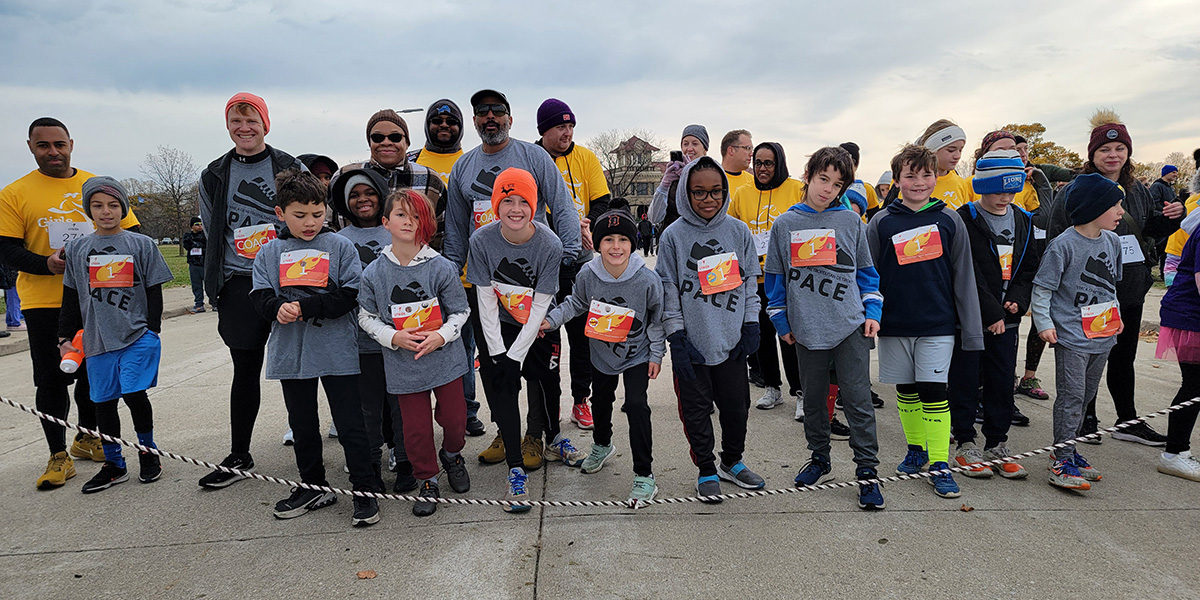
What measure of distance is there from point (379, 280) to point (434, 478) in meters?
1.13

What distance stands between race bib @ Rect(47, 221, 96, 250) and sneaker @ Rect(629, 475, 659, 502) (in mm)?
3834

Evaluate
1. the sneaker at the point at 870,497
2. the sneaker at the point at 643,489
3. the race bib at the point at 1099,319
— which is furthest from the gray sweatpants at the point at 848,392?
the race bib at the point at 1099,319

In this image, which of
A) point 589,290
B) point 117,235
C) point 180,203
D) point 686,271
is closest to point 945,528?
point 686,271

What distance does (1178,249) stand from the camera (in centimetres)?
425

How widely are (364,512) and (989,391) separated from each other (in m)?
3.68

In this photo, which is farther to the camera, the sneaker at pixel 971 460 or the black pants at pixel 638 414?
the sneaker at pixel 971 460

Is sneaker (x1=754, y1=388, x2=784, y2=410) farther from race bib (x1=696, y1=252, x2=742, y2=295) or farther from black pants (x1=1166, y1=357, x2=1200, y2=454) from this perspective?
black pants (x1=1166, y1=357, x2=1200, y2=454)

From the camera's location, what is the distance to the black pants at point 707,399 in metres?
3.36

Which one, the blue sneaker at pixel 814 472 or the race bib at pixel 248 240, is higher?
the race bib at pixel 248 240

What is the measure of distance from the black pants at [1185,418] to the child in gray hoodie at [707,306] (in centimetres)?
247

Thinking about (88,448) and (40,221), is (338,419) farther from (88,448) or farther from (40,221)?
(40,221)

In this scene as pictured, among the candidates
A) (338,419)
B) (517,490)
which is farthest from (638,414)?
(338,419)

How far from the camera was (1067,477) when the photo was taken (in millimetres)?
3361

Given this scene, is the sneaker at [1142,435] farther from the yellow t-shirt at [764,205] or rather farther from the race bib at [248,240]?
the race bib at [248,240]
